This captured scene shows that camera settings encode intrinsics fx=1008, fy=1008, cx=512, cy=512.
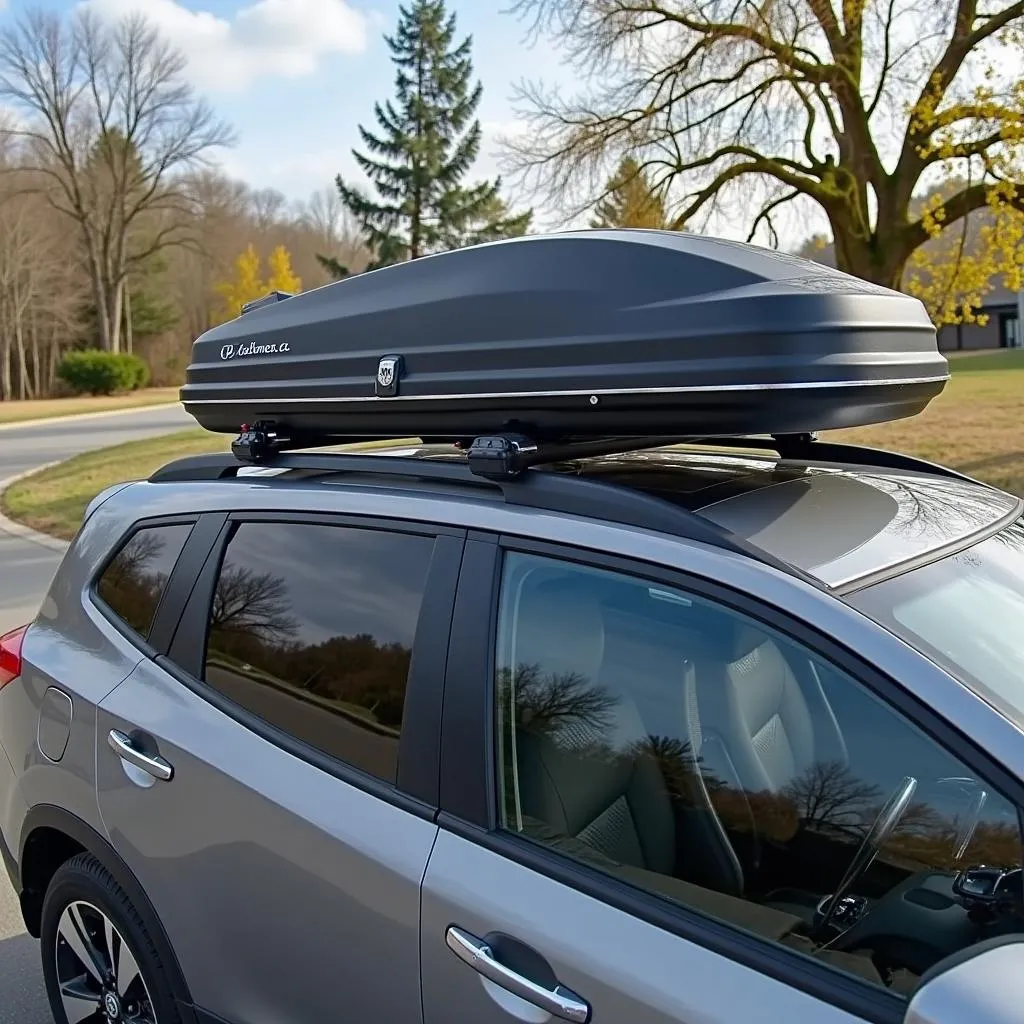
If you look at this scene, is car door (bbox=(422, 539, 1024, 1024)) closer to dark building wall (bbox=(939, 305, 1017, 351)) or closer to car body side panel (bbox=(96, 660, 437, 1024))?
car body side panel (bbox=(96, 660, 437, 1024))

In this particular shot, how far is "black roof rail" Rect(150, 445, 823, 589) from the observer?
1717 mm

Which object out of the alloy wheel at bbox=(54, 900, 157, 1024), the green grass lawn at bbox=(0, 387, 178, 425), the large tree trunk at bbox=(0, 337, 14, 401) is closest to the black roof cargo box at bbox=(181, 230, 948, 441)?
the alloy wheel at bbox=(54, 900, 157, 1024)

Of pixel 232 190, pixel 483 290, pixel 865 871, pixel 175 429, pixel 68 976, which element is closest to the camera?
pixel 865 871

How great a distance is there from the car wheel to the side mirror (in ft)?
5.69

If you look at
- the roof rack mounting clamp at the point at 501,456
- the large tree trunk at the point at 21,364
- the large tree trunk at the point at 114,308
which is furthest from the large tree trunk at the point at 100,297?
the roof rack mounting clamp at the point at 501,456

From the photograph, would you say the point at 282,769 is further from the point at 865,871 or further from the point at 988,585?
the point at 988,585

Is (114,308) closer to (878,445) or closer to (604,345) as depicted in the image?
(878,445)

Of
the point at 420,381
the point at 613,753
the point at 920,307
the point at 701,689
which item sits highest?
the point at 920,307

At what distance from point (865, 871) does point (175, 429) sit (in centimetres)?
2855

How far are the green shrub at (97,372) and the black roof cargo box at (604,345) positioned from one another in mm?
54618

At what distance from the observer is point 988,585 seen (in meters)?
1.92

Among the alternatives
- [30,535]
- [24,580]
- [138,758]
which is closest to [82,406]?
[30,535]

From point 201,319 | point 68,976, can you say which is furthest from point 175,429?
point 201,319

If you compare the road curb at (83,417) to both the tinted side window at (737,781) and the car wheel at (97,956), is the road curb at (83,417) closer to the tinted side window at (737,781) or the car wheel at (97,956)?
the car wheel at (97,956)
